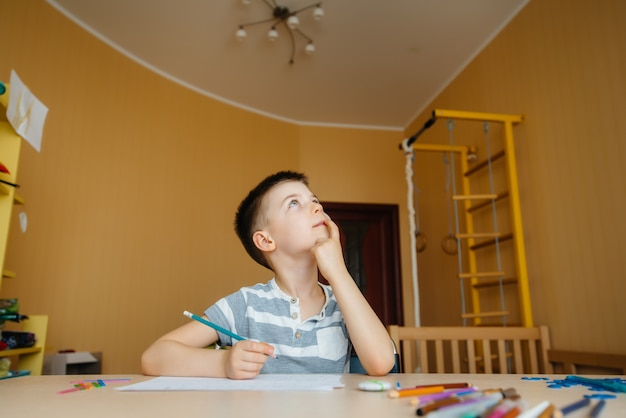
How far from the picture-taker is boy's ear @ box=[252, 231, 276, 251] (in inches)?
42.6

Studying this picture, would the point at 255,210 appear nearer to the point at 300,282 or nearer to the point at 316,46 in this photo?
the point at 300,282

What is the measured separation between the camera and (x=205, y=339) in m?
0.95

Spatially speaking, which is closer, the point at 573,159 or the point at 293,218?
the point at 293,218

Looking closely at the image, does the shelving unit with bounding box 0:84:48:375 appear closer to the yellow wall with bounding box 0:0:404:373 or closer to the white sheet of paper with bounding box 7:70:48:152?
the white sheet of paper with bounding box 7:70:48:152

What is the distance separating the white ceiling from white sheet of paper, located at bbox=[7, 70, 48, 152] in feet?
3.74

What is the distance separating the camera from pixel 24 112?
4.99 feet

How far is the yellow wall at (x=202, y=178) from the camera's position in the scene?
1863mm

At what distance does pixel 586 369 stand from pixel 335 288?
61.3 inches

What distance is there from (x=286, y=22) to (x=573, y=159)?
5.35 ft

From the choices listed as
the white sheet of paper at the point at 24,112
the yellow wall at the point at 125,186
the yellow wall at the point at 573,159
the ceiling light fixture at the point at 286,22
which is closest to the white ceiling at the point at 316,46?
the ceiling light fixture at the point at 286,22

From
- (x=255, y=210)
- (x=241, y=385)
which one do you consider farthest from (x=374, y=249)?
(x=241, y=385)

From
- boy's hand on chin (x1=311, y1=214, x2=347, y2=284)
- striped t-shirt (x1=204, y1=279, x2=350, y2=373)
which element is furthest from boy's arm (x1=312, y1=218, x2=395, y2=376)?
striped t-shirt (x1=204, y1=279, x2=350, y2=373)

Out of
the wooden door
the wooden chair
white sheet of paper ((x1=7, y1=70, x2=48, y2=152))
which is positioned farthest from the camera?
the wooden door

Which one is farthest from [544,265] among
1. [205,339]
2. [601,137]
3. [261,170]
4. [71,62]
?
[71,62]
